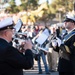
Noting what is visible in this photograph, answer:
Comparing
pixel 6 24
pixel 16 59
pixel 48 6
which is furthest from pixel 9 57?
pixel 48 6

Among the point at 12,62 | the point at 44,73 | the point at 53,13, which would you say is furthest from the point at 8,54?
the point at 53,13

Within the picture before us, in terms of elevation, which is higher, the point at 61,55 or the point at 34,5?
the point at 34,5

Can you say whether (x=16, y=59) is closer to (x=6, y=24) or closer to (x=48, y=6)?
(x=6, y=24)

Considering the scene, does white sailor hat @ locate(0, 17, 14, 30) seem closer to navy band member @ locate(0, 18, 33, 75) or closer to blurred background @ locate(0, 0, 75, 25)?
navy band member @ locate(0, 18, 33, 75)

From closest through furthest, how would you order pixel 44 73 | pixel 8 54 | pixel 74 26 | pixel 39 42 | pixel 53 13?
pixel 8 54
pixel 74 26
pixel 39 42
pixel 44 73
pixel 53 13

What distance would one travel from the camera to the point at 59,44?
7121 mm

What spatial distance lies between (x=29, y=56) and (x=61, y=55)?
7.45 ft

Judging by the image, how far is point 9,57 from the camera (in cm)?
446

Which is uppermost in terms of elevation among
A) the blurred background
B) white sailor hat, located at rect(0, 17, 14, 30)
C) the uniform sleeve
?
the blurred background

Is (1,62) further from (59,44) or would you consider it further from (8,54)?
(59,44)

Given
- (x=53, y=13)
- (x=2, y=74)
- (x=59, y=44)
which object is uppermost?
(x=53, y=13)

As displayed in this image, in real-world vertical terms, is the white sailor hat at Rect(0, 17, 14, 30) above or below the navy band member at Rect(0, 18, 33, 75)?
above

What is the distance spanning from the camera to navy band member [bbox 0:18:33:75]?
4.47 m

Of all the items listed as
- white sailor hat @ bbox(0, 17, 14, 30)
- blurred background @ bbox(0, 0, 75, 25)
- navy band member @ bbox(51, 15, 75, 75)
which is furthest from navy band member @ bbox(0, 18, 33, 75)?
blurred background @ bbox(0, 0, 75, 25)
